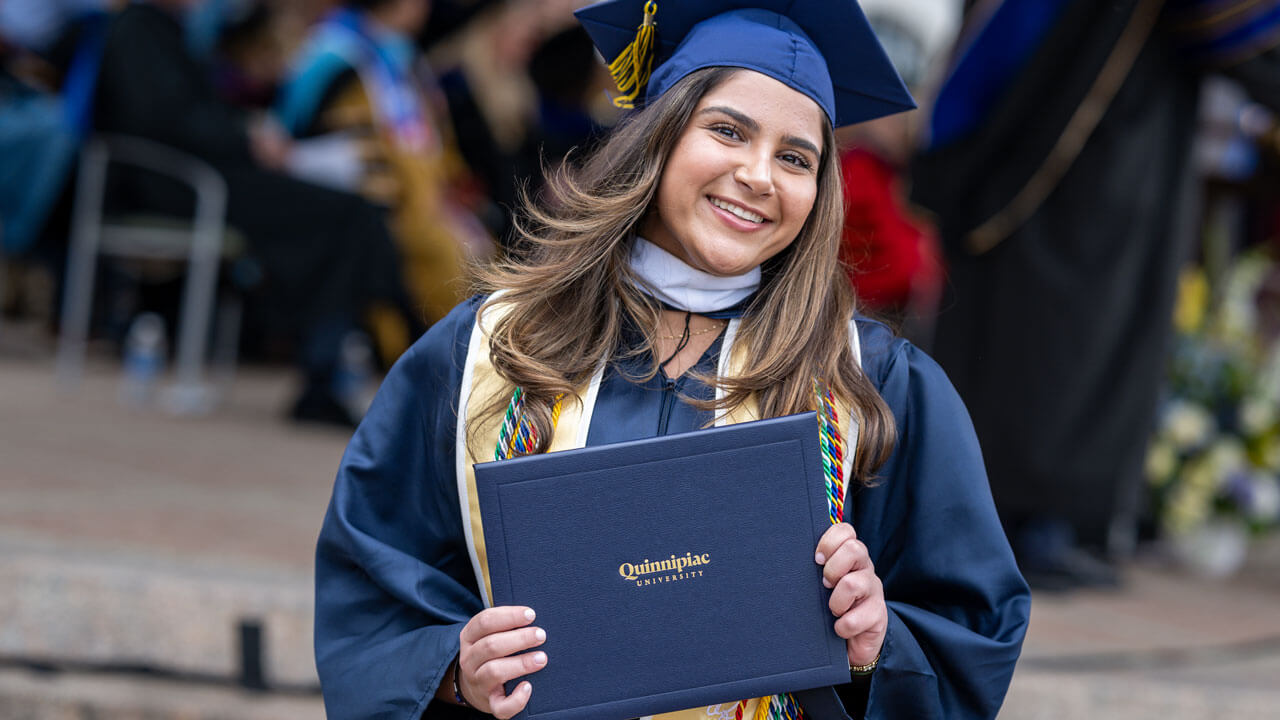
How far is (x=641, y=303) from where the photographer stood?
1926 millimetres

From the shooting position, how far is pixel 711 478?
1.62 m

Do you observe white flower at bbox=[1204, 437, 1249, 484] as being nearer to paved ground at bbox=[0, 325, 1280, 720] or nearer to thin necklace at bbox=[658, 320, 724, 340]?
paved ground at bbox=[0, 325, 1280, 720]

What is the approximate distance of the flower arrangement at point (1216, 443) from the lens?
484 centimetres

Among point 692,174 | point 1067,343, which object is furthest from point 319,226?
point 692,174

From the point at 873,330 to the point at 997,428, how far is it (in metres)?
2.48

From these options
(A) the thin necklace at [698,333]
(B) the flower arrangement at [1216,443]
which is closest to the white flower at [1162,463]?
(B) the flower arrangement at [1216,443]

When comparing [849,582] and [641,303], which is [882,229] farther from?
[849,582]

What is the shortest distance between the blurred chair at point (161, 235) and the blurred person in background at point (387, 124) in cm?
50

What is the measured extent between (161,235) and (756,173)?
16.4ft

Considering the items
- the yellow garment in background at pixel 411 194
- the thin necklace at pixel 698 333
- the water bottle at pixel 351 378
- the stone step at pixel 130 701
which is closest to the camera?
the thin necklace at pixel 698 333

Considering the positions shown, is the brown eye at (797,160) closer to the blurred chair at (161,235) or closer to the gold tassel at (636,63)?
the gold tassel at (636,63)

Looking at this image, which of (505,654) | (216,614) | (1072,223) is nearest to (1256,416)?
(1072,223)

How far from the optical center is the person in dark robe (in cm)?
602

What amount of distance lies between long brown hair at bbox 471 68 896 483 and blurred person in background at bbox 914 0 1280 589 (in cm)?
240
